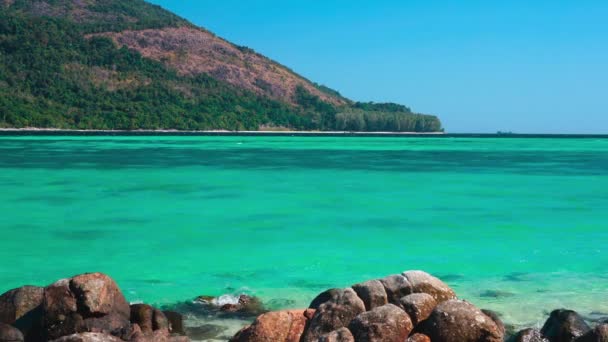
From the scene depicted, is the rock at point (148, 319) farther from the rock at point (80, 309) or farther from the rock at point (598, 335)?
the rock at point (598, 335)

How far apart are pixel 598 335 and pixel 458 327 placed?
1594 millimetres

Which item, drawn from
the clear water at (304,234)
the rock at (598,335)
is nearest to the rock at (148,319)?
the clear water at (304,234)

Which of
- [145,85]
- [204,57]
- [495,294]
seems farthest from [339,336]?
[204,57]

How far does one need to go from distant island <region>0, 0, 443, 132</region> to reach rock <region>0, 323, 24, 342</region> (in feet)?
412

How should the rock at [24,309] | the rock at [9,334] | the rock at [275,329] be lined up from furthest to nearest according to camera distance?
the rock at [24,309] < the rock at [9,334] < the rock at [275,329]

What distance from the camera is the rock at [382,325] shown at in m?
8.35

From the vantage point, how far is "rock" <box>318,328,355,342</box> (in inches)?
327

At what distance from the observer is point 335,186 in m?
37.6

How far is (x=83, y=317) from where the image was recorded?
9.30m

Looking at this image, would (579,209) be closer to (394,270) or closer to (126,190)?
(394,270)

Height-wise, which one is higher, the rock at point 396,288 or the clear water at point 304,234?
the rock at point 396,288

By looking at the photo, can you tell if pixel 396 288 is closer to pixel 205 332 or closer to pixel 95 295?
pixel 205 332

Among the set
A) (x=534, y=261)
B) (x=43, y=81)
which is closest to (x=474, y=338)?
(x=534, y=261)

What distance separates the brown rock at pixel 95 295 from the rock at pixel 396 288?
3.69 meters
